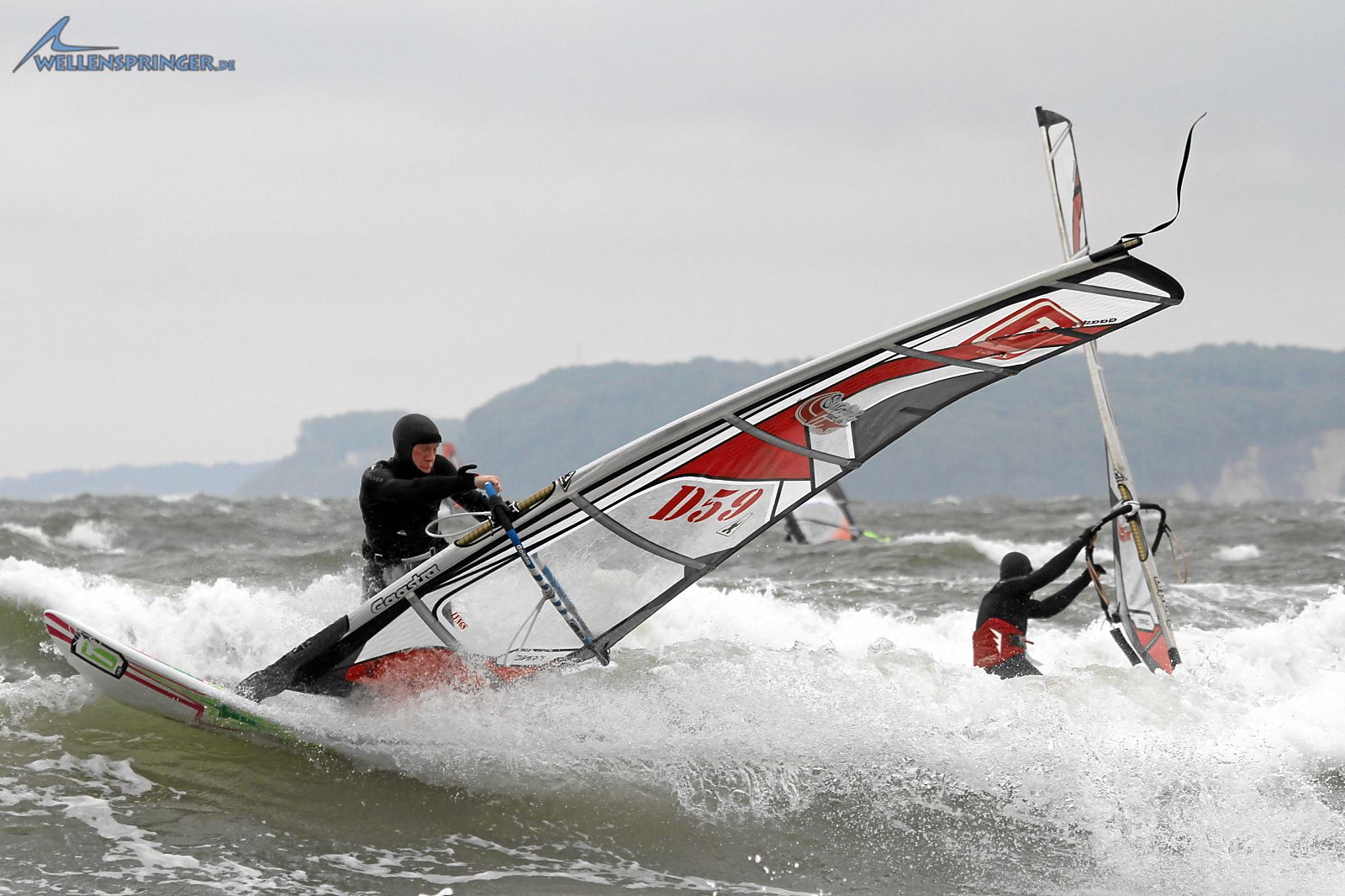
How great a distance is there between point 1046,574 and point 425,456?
11.5 ft

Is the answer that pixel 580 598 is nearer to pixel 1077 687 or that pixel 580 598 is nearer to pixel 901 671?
pixel 901 671

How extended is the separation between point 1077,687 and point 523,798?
3.14 meters

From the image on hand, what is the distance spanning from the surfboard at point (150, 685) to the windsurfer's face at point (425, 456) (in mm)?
1410

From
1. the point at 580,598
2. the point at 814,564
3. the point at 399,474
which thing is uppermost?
the point at 399,474

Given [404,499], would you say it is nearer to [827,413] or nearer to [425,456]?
[425,456]

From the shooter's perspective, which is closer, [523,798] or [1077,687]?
[523,798]

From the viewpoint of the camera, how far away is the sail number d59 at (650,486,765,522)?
16.8 feet

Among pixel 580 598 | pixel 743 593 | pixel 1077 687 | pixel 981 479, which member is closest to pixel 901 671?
pixel 1077 687

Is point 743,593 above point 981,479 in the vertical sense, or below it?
above

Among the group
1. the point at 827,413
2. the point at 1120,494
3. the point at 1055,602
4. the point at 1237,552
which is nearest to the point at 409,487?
the point at 827,413

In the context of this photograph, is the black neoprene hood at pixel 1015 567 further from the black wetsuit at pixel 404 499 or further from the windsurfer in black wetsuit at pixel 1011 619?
the black wetsuit at pixel 404 499

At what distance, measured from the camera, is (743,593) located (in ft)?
33.8

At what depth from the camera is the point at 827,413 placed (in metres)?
4.97

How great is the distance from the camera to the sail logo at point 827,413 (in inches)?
193
